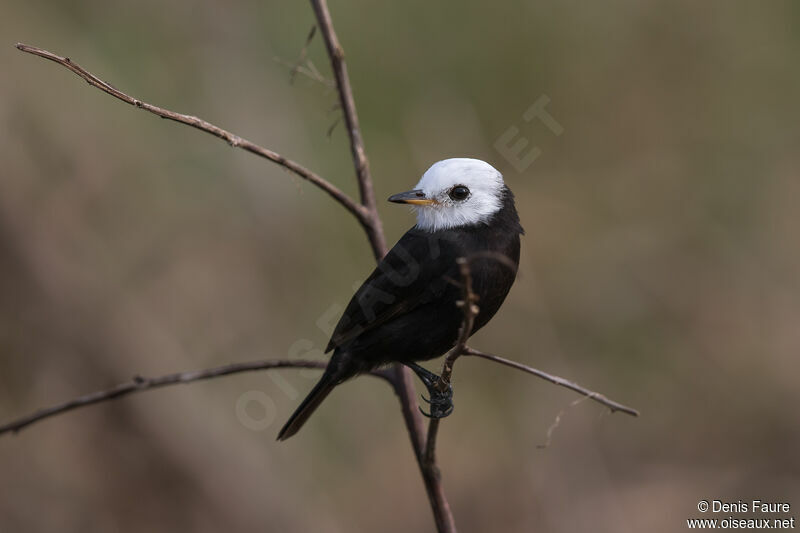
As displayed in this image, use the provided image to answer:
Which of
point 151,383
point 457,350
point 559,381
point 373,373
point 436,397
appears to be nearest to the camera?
point 457,350

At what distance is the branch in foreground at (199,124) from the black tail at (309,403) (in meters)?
1.06

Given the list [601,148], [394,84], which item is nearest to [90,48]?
[394,84]

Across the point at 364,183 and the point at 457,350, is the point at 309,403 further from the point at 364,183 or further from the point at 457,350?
the point at 457,350

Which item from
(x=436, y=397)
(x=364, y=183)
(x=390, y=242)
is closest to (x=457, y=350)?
(x=364, y=183)

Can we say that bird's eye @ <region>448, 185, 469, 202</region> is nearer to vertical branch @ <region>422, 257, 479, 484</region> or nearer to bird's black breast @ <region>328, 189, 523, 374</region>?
bird's black breast @ <region>328, 189, 523, 374</region>

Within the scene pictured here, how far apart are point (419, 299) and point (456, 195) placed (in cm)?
52

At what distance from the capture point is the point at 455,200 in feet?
12.5

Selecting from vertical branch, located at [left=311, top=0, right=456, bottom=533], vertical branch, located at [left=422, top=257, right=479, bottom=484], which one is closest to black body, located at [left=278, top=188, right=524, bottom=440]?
vertical branch, located at [left=311, top=0, right=456, bottom=533]

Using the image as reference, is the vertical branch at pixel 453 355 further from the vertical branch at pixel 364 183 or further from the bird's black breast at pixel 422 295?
the bird's black breast at pixel 422 295

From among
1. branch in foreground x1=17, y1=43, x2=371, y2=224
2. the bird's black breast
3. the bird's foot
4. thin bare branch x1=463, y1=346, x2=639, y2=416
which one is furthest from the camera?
the bird's black breast

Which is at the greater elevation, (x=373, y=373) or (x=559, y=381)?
(x=559, y=381)

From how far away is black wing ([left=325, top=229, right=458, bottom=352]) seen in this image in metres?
3.61

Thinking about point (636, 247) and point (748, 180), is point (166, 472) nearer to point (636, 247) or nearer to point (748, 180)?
point (636, 247)

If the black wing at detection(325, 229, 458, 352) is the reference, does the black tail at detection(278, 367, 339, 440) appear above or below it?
below
